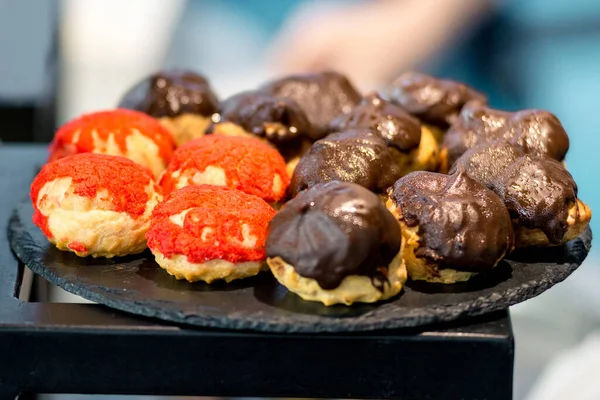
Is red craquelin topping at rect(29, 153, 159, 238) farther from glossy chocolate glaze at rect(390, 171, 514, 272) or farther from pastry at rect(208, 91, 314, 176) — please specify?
glossy chocolate glaze at rect(390, 171, 514, 272)

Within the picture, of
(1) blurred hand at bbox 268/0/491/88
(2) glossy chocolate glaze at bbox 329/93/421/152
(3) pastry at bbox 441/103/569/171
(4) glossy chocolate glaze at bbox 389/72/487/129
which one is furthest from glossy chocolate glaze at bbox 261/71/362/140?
(1) blurred hand at bbox 268/0/491/88

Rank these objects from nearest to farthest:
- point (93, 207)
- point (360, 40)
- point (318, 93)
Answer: point (93, 207) → point (318, 93) → point (360, 40)

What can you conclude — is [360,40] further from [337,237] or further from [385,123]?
[337,237]

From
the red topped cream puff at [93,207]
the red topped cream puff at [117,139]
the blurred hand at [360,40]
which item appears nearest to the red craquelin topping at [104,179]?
the red topped cream puff at [93,207]

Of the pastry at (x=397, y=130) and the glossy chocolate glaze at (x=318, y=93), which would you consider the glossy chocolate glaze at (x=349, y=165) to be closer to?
the pastry at (x=397, y=130)

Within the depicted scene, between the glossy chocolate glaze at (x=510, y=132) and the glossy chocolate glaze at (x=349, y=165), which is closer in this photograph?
the glossy chocolate glaze at (x=349, y=165)

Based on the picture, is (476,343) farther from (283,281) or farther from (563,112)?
(563,112)

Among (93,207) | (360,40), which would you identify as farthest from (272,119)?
(360,40)
